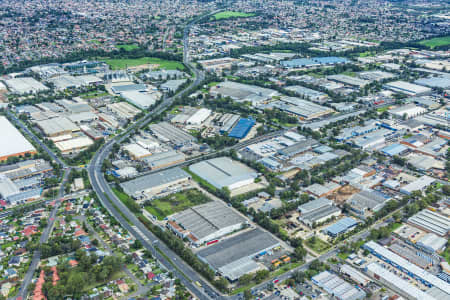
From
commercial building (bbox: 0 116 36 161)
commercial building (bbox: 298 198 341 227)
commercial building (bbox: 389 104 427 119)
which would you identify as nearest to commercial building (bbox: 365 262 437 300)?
commercial building (bbox: 298 198 341 227)

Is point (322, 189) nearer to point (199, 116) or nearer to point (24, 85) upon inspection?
point (199, 116)

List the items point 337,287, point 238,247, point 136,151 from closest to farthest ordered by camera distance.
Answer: point 337,287
point 238,247
point 136,151

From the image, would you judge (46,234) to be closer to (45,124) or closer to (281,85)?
(45,124)

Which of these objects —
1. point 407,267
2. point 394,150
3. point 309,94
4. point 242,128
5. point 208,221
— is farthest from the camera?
point 309,94

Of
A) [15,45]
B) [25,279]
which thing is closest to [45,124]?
[25,279]

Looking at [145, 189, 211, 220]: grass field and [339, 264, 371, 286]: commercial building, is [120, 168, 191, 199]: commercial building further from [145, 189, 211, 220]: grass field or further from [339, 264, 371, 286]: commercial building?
[339, 264, 371, 286]: commercial building

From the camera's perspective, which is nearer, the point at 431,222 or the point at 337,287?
the point at 337,287

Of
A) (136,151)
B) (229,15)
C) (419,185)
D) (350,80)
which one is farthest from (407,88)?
(229,15)
